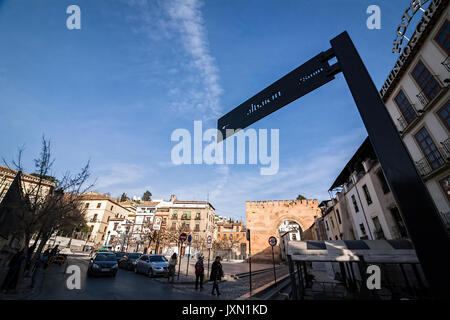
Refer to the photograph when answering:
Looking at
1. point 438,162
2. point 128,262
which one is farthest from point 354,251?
point 128,262

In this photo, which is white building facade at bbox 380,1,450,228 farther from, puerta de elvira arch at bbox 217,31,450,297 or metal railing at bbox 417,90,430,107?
puerta de elvira arch at bbox 217,31,450,297

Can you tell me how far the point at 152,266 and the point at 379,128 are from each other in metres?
15.0

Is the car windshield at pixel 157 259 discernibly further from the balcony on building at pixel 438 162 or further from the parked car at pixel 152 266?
the balcony on building at pixel 438 162

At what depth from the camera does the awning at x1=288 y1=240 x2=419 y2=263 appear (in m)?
7.01

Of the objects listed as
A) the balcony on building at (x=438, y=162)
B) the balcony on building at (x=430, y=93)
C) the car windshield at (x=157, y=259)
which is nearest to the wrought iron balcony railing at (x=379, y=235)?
the balcony on building at (x=438, y=162)

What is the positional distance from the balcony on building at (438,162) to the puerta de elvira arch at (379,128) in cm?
1165

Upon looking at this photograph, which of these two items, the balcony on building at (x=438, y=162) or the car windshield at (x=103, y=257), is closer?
the balcony on building at (x=438, y=162)

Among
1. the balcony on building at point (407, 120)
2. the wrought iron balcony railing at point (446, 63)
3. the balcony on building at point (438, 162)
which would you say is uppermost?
the wrought iron balcony railing at point (446, 63)

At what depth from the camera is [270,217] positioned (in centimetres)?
3553

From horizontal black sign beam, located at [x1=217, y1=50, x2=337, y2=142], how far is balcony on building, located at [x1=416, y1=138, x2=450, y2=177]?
11.7 metres

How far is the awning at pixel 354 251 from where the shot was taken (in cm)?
701
